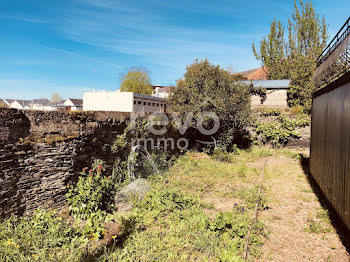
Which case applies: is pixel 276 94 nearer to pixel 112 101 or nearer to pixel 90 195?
pixel 112 101

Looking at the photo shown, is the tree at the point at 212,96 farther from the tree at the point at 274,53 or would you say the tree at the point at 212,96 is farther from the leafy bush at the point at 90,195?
the tree at the point at 274,53

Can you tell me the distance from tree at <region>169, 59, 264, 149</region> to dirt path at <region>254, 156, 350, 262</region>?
14.2 feet

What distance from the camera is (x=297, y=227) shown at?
16.3ft

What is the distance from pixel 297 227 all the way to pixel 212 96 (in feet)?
23.9

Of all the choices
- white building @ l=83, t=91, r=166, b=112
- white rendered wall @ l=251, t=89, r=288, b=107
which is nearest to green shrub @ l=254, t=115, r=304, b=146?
white rendered wall @ l=251, t=89, r=288, b=107

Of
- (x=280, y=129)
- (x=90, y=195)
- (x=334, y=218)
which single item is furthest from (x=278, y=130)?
(x=90, y=195)

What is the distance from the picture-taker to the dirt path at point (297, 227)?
4023mm

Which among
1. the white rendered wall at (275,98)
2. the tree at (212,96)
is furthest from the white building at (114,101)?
the tree at (212,96)

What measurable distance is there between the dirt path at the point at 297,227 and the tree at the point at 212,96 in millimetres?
4341

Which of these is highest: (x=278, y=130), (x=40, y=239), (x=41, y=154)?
(x=278, y=130)

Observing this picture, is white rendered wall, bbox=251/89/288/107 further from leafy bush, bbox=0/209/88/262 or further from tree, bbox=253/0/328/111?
leafy bush, bbox=0/209/88/262

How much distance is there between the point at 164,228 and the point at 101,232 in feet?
4.00

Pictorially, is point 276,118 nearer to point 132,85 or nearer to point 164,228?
point 164,228

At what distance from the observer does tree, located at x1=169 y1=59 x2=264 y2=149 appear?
36.8 feet
